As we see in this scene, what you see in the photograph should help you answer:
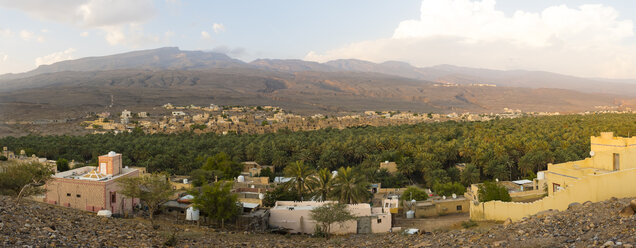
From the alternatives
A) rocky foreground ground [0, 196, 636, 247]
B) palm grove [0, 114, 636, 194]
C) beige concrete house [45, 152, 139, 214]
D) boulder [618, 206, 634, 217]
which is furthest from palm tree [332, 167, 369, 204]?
boulder [618, 206, 634, 217]

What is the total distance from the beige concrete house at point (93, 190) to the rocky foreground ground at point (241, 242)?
248 inches

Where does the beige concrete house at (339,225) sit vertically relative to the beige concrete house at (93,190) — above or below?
below

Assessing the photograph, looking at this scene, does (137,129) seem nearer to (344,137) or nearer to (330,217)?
(344,137)

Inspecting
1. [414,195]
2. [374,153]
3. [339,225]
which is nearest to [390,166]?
[374,153]

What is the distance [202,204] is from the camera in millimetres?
17484

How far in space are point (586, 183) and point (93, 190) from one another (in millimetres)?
18378

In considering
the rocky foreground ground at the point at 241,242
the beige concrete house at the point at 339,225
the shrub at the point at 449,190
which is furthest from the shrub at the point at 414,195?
the rocky foreground ground at the point at 241,242

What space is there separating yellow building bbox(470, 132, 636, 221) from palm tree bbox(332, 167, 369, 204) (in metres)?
6.41

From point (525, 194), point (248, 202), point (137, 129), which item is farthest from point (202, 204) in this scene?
point (137, 129)

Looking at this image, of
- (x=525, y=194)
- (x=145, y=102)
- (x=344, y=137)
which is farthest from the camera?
(x=145, y=102)

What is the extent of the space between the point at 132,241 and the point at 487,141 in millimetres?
38060

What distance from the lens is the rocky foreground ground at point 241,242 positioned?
803 centimetres

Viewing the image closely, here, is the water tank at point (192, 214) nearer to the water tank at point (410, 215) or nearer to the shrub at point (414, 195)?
the water tank at point (410, 215)

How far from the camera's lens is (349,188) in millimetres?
22594
